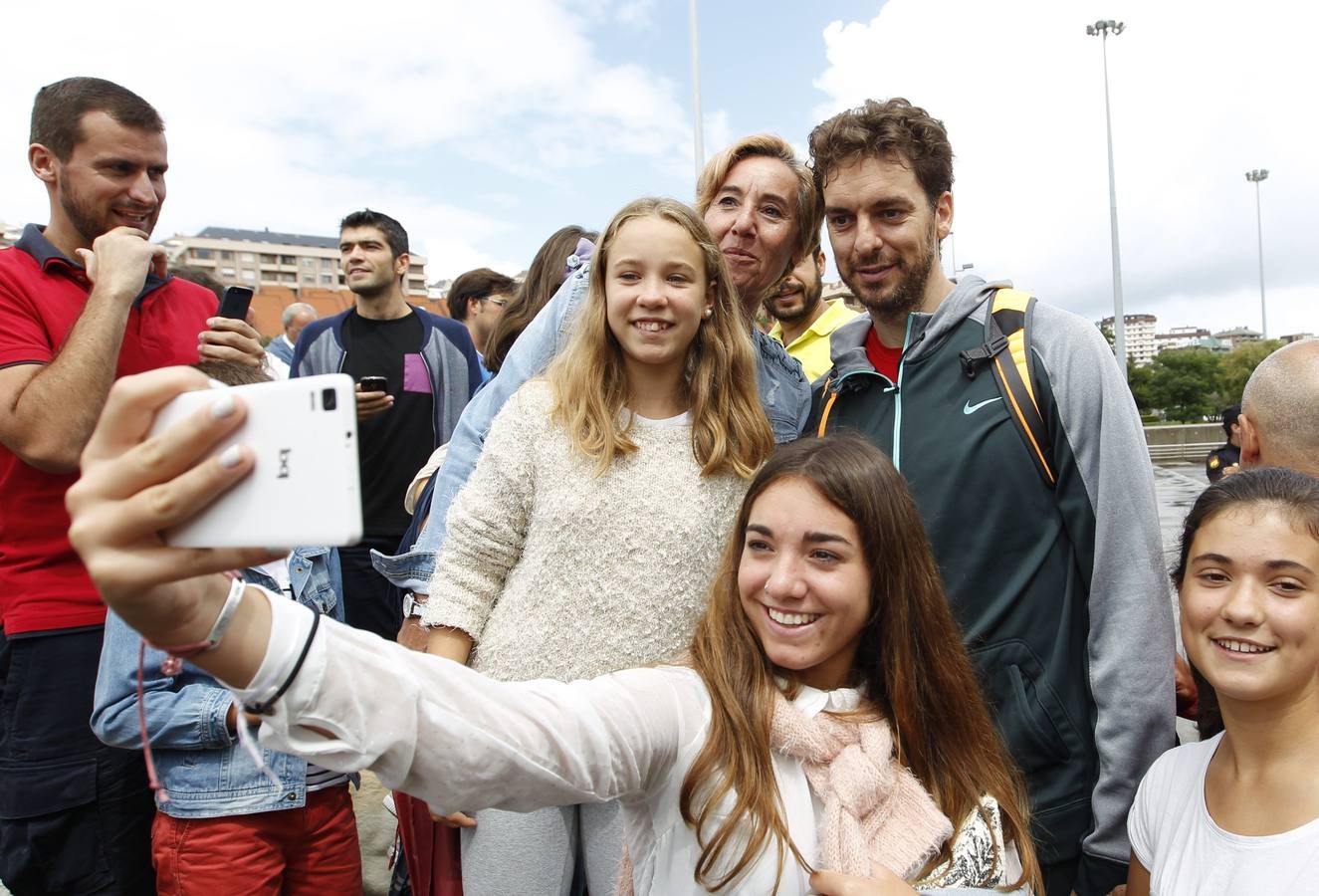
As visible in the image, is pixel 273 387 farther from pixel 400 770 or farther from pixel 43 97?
pixel 43 97

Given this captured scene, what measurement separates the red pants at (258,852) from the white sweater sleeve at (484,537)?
0.83 meters

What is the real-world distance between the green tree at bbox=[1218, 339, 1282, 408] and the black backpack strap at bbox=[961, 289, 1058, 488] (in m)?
64.7

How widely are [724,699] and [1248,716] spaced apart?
121 cm

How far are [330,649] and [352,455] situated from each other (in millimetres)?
316

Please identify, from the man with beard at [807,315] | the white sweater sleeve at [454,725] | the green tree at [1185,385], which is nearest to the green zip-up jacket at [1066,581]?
the white sweater sleeve at [454,725]

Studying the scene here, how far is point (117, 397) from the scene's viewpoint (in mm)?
966

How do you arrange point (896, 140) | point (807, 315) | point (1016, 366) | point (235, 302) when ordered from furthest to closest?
point (807, 315)
point (235, 302)
point (896, 140)
point (1016, 366)

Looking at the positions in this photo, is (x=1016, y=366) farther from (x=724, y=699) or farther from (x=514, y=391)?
(x=514, y=391)

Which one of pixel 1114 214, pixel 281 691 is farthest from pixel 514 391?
pixel 1114 214

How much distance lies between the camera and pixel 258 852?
2.39 meters

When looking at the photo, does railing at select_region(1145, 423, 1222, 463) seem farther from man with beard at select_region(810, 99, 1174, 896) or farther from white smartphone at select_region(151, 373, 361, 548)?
white smartphone at select_region(151, 373, 361, 548)

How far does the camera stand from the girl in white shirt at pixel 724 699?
98 cm

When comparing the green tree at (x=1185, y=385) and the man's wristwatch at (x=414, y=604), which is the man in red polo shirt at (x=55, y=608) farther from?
the green tree at (x=1185, y=385)

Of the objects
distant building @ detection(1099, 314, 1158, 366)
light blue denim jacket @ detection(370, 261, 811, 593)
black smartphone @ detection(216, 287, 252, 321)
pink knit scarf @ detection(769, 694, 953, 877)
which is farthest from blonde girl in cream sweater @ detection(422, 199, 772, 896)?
distant building @ detection(1099, 314, 1158, 366)
